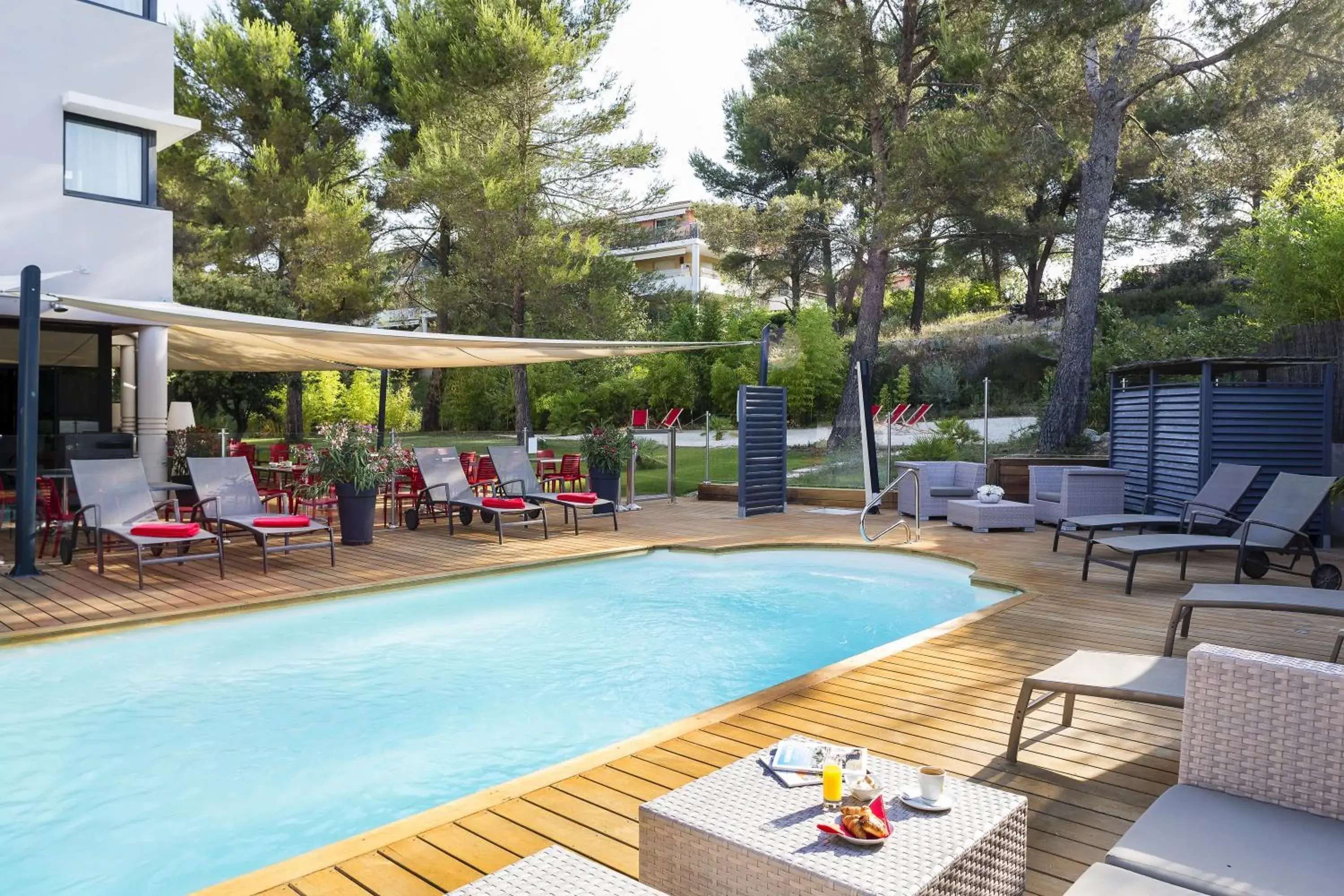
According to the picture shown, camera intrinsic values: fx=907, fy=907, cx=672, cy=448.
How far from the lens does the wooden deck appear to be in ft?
8.52

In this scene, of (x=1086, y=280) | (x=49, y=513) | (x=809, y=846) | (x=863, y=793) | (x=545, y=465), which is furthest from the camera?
(x=1086, y=280)

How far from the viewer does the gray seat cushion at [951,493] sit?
Answer: 440 inches

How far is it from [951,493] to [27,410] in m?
9.38

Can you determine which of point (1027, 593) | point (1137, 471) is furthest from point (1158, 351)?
point (1027, 593)

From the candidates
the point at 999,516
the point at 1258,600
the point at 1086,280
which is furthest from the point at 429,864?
the point at 1086,280

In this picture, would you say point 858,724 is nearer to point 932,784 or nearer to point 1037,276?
point 932,784

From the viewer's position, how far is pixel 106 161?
10773mm

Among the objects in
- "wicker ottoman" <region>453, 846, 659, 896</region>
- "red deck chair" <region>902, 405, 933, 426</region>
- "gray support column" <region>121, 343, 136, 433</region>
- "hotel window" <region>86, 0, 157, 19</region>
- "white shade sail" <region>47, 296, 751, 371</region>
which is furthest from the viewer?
"red deck chair" <region>902, 405, 933, 426</region>

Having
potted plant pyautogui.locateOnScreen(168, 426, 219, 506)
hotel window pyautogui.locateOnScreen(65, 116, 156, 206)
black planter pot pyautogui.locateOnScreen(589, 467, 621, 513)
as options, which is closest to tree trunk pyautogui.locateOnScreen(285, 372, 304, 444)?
potted plant pyautogui.locateOnScreen(168, 426, 219, 506)

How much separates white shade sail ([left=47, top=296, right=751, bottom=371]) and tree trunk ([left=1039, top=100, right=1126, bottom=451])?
546cm

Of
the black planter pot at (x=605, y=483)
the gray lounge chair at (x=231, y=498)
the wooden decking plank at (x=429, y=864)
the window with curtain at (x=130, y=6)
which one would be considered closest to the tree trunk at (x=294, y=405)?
the window with curtain at (x=130, y=6)

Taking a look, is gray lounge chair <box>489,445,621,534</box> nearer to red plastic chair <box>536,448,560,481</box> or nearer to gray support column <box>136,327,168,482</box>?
red plastic chair <box>536,448,560,481</box>

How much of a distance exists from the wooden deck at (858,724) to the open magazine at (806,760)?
0.52 meters

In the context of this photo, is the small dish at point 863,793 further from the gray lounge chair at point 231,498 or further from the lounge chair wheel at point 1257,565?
the gray lounge chair at point 231,498
